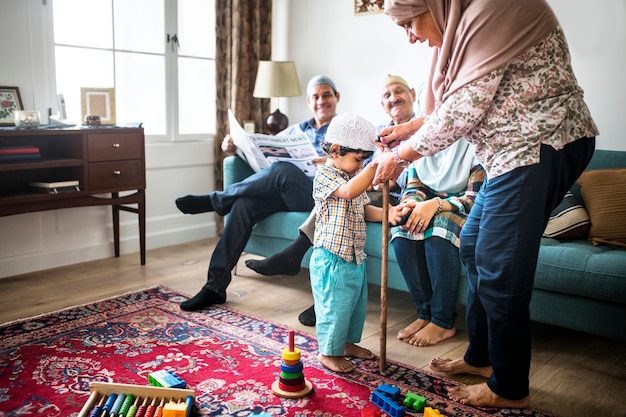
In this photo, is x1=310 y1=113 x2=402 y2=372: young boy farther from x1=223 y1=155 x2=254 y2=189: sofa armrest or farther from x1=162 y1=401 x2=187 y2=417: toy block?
x1=223 y1=155 x2=254 y2=189: sofa armrest

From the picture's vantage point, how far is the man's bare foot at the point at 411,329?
8.02ft

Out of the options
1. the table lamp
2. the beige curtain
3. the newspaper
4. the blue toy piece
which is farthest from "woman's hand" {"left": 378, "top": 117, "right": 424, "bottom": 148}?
the beige curtain

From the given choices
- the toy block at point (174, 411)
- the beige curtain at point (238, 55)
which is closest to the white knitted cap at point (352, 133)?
the toy block at point (174, 411)

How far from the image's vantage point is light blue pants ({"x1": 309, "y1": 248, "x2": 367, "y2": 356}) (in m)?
2.07

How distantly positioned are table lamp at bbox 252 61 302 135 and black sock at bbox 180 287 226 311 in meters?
1.69

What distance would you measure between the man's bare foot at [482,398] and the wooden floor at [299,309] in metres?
0.14

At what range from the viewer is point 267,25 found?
4.43m

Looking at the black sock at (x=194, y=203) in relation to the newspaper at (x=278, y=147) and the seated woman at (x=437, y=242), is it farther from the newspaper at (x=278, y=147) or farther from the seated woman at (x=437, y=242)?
the seated woman at (x=437, y=242)

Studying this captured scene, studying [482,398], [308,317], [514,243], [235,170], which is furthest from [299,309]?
[514,243]

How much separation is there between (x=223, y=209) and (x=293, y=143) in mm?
479

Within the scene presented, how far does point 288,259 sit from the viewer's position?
2820 millimetres

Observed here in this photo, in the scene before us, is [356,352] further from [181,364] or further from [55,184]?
[55,184]

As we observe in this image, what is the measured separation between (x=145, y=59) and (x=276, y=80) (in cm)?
86

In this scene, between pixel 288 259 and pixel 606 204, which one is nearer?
pixel 606 204
